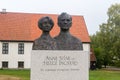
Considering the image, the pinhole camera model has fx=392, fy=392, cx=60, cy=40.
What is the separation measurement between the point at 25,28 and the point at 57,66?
138ft

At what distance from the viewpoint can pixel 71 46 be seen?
13.2m

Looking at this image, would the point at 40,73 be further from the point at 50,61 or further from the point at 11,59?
the point at 11,59

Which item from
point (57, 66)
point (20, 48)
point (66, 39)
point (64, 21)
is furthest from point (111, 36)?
point (57, 66)

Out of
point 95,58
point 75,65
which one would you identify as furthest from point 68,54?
point 95,58

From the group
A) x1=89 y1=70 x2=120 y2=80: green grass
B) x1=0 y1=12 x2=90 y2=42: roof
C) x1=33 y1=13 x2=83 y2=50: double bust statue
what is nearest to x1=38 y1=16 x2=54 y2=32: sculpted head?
x1=33 y1=13 x2=83 y2=50: double bust statue

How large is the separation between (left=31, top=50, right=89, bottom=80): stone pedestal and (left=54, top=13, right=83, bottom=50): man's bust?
2.61 m

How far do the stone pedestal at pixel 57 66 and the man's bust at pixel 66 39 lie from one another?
2.61 m

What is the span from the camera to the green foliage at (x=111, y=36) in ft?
215

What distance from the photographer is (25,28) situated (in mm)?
51938

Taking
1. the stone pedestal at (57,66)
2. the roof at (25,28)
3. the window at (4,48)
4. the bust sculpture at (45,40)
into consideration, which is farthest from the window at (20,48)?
the stone pedestal at (57,66)

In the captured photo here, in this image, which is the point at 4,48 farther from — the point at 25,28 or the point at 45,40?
the point at 45,40

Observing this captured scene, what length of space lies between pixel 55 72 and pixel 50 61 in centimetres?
32

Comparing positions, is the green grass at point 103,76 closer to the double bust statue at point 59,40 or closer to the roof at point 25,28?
the roof at point 25,28

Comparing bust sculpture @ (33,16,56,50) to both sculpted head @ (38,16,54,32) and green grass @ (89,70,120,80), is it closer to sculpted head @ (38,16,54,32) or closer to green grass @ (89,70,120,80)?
sculpted head @ (38,16,54,32)
